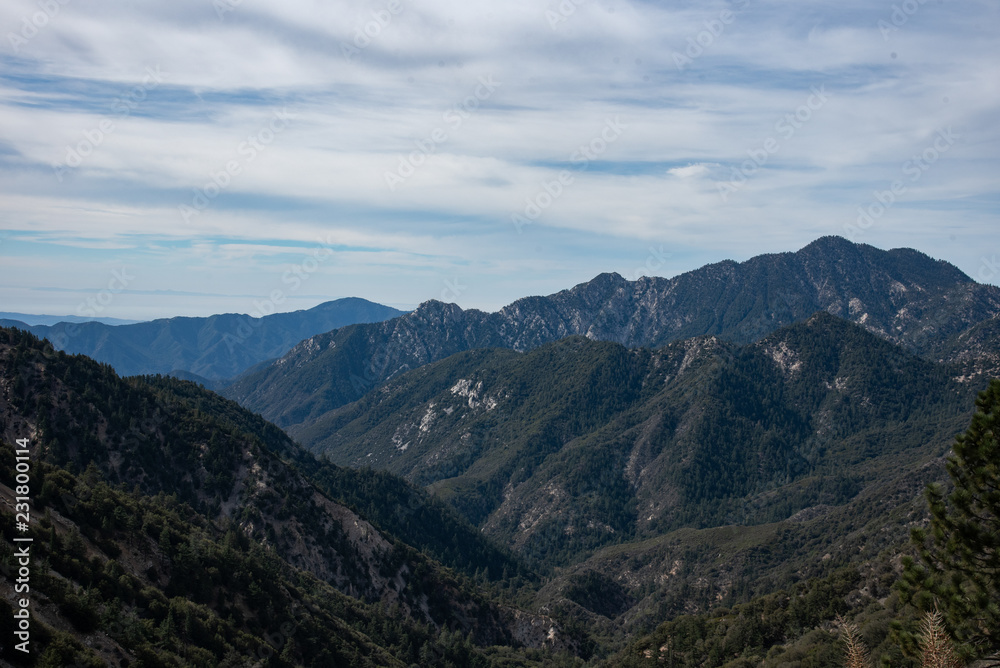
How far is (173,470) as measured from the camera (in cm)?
14412

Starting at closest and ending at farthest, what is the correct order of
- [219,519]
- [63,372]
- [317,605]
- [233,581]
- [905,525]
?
[233,581], [317,605], [219,519], [63,372], [905,525]

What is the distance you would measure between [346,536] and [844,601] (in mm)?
105771

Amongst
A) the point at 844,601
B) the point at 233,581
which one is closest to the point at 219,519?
the point at 233,581

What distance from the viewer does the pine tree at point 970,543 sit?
30328mm

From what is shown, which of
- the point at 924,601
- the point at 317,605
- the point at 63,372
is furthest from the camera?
the point at 63,372

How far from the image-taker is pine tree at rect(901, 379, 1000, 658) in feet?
99.5

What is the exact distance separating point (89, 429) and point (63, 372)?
17633 millimetres

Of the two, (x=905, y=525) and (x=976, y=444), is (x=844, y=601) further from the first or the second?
(x=905, y=525)

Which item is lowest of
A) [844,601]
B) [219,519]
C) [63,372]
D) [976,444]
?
[219,519]

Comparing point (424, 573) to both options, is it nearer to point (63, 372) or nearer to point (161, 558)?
point (161, 558)

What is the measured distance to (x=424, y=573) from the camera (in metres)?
153

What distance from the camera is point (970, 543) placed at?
3178 centimetres

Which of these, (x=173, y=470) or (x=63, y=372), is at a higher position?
(x=63, y=372)

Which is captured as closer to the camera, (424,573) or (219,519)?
(219,519)
